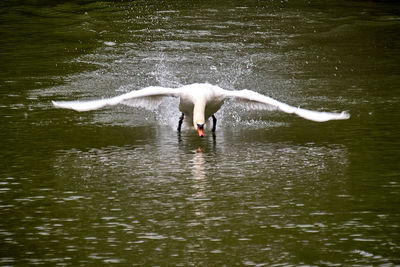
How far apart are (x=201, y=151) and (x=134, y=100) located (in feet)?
6.15

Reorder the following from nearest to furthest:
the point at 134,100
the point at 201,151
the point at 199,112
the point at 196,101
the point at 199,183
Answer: the point at 199,183, the point at 201,151, the point at 199,112, the point at 196,101, the point at 134,100

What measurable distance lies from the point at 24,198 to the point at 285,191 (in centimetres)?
253

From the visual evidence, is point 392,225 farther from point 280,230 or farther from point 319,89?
point 319,89

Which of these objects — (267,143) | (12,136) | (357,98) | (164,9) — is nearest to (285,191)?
(267,143)

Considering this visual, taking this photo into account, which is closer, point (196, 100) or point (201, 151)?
point (201, 151)

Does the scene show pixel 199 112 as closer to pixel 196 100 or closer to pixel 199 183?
pixel 196 100

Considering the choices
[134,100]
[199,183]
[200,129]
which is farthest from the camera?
[134,100]

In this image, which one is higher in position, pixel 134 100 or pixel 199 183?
pixel 134 100

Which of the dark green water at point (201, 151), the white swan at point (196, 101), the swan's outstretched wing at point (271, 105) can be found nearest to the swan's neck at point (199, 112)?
the white swan at point (196, 101)

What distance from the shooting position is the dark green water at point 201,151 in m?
8.08

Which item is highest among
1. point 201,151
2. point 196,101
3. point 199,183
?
point 196,101

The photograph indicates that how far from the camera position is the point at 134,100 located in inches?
522

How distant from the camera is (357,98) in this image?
14.9 metres

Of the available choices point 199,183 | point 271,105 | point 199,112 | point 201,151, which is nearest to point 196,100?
point 199,112
